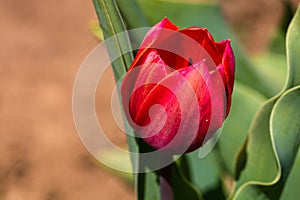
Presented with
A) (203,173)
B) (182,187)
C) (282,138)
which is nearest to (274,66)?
(203,173)

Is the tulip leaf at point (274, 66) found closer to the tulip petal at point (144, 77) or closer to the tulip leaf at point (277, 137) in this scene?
the tulip leaf at point (277, 137)

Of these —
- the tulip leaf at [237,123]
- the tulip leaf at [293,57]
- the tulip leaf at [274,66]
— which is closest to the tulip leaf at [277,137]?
the tulip leaf at [293,57]

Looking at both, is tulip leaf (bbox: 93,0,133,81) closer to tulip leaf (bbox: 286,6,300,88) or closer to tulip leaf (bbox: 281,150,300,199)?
tulip leaf (bbox: 286,6,300,88)

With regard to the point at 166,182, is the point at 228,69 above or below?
above

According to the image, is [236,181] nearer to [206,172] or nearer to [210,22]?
[206,172]

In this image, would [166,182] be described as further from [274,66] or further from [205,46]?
[274,66]

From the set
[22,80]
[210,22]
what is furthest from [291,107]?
[22,80]
